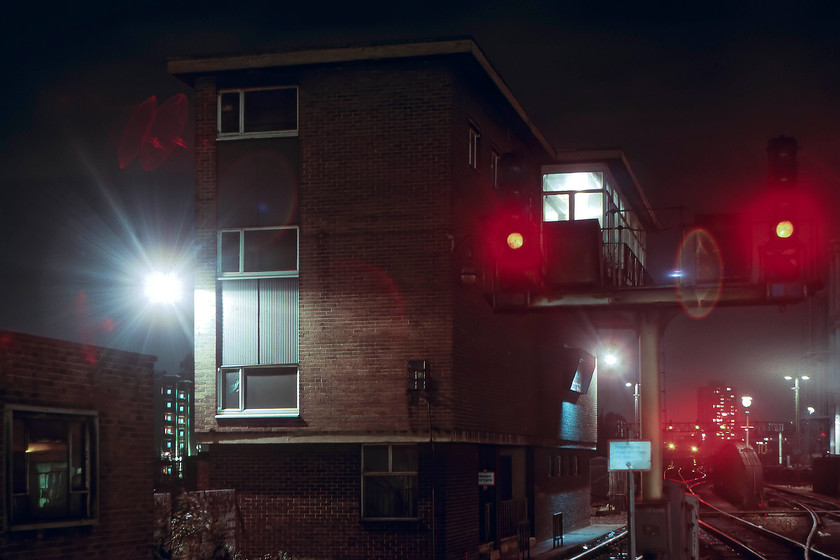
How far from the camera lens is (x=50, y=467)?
1357cm

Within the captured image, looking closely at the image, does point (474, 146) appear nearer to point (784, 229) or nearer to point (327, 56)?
point (327, 56)

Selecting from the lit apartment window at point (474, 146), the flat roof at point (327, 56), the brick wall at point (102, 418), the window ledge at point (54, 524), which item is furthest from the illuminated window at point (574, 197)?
the window ledge at point (54, 524)

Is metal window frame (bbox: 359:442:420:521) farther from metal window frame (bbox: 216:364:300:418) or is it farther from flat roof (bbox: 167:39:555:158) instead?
flat roof (bbox: 167:39:555:158)

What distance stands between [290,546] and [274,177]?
25.2 feet

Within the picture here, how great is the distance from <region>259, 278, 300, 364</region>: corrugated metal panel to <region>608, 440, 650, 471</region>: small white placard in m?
8.88

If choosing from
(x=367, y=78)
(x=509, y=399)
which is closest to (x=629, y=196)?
(x=509, y=399)

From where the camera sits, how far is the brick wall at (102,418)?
13.0 metres

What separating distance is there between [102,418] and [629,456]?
7.40 m

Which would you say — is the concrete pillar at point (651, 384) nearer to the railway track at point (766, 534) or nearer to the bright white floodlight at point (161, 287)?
the railway track at point (766, 534)

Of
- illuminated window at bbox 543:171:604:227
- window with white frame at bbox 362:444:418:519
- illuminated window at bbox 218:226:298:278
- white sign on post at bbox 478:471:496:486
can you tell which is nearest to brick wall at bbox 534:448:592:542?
white sign on post at bbox 478:471:496:486

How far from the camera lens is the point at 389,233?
22625 millimetres

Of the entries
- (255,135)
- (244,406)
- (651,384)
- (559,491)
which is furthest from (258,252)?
(559,491)

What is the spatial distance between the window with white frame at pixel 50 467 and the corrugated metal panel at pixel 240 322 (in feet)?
29.1

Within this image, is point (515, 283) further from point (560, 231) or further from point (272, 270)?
point (272, 270)
